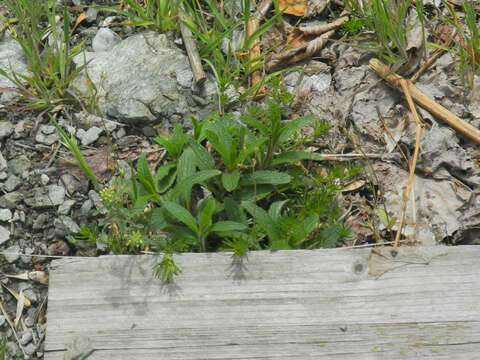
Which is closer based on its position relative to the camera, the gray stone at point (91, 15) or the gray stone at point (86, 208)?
the gray stone at point (86, 208)

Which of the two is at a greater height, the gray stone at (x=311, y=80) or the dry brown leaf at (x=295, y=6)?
the dry brown leaf at (x=295, y=6)

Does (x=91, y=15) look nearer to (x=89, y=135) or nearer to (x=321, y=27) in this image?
(x=89, y=135)

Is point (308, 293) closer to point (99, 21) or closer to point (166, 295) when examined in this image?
point (166, 295)

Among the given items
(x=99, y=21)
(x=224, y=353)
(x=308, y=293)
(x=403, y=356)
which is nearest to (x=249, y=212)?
(x=308, y=293)

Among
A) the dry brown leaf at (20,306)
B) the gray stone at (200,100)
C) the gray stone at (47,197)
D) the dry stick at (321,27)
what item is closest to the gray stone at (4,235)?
Answer: the gray stone at (47,197)

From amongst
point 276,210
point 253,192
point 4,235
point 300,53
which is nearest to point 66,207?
point 4,235

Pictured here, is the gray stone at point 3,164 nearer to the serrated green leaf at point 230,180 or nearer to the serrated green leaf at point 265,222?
the serrated green leaf at point 230,180

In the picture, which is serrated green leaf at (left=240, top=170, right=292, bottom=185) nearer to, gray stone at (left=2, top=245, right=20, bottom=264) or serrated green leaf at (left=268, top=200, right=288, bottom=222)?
serrated green leaf at (left=268, top=200, right=288, bottom=222)
